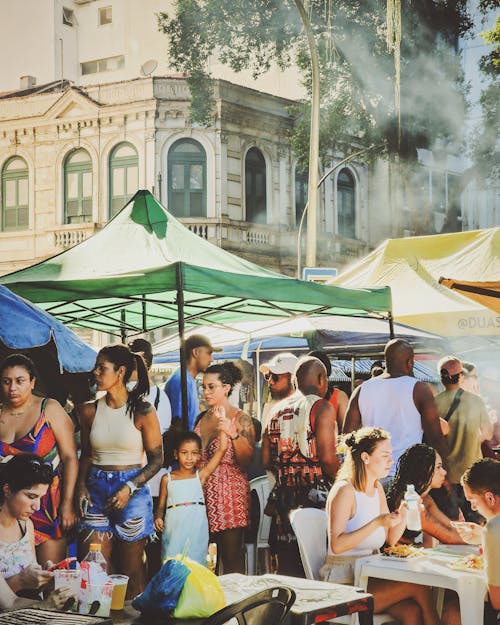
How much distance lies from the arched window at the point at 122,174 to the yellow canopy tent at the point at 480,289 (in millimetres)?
22177

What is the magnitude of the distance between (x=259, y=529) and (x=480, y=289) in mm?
2848

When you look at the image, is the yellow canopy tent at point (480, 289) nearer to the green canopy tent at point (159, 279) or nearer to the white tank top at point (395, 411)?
the green canopy tent at point (159, 279)

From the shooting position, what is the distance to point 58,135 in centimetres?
3095

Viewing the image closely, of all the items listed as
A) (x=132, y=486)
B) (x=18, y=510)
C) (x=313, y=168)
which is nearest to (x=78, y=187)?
(x=313, y=168)

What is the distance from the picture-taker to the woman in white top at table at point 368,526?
5.10 meters

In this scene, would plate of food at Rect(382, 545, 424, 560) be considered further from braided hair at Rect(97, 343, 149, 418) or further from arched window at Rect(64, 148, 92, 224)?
arched window at Rect(64, 148, 92, 224)

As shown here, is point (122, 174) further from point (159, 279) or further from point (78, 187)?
point (159, 279)

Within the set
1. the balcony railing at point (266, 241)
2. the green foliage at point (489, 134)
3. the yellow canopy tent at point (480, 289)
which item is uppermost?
the green foliage at point (489, 134)

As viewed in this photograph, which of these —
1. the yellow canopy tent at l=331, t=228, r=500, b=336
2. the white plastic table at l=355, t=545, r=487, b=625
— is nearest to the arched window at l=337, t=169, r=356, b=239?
→ the yellow canopy tent at l=331, t=228, r=500, b=336

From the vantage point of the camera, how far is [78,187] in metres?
30.9

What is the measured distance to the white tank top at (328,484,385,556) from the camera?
17.4 feet

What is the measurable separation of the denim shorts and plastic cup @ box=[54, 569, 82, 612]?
177 cm

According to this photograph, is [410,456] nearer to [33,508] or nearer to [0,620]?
[33,508]

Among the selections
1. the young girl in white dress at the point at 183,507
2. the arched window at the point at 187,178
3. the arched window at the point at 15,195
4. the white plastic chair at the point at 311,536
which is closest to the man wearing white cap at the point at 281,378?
the young girl in white dress at the point at 183,507
